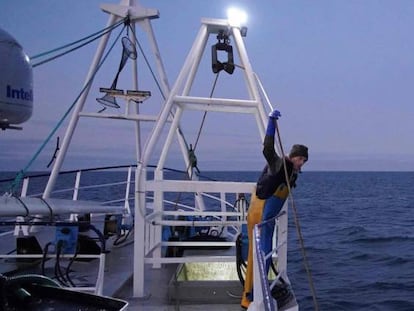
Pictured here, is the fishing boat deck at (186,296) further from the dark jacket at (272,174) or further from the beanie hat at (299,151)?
the beanie hat at (299,151)

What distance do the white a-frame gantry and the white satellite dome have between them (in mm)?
2120

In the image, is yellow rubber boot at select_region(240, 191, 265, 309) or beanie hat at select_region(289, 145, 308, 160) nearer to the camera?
beanie hat at select_region(289, 145, 308, 160)

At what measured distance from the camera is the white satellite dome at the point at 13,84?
3141 mm

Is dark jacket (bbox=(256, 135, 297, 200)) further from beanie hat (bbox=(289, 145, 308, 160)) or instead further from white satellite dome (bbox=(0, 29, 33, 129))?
white satellite dome (bbox=(0, 29, 33, 129))

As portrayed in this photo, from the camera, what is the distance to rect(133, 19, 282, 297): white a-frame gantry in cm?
525

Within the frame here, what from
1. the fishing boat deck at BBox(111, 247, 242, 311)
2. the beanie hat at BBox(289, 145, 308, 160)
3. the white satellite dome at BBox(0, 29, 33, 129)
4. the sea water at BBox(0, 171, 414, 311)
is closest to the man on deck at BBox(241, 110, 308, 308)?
the beanie hat at BBox(289, 145, 308, 160)

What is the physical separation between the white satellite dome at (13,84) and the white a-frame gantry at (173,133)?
212 centimetres

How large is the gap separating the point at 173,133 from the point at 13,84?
11.6 feet

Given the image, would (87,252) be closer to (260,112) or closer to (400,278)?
(260,112)

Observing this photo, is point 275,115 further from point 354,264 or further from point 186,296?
point 354,264

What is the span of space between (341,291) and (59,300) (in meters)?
9.34

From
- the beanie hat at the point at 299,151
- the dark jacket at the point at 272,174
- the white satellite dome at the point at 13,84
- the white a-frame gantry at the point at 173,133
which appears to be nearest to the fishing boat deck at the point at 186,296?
the white a-frame gantry at the point at 173,133

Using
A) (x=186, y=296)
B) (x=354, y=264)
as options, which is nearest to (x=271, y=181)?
(x=186, y=296)

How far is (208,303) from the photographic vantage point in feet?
16.9
